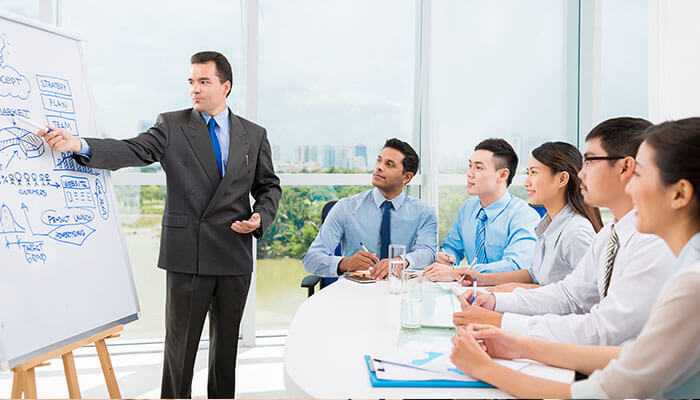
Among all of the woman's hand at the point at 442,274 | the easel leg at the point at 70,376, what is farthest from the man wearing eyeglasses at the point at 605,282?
the easel leg at the point at 70,376

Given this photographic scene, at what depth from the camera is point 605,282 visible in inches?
76.2

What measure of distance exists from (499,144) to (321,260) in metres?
1.13

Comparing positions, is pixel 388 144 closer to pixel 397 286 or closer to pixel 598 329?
pixel 397 286

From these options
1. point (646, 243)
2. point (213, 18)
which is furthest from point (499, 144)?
point (213, 18)

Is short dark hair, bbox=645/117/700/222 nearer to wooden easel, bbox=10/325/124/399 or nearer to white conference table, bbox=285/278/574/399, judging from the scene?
white conference table, bbox=285/278/574/399

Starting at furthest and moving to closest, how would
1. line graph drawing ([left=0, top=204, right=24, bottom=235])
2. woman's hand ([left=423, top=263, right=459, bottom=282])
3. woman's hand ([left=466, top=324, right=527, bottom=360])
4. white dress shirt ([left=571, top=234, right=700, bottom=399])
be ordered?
1. woman's hand ([left=423, top=263, right=459, bottom=282])
2. line graph drawing ([left=0, top=204, right=24, bottom=235])
3. woman's hand ([left=466, top=324, right=527, bottom=360])
4. white dress shirt ([left=571, top=234, right=700, bottom=399])

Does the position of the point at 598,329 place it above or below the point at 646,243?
below

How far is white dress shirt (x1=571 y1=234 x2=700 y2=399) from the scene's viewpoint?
1.30 metres

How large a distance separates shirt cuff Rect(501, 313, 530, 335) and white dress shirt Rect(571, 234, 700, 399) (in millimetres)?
435

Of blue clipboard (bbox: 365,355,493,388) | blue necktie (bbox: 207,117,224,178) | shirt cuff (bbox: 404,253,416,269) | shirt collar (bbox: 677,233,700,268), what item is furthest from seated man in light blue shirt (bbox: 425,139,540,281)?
blue clipboard (bbox: 365,355,493,388)

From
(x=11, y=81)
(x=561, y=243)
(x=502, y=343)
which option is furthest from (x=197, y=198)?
(x=502, y=343)

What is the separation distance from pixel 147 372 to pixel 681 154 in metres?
3.35

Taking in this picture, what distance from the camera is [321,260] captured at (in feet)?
10.6

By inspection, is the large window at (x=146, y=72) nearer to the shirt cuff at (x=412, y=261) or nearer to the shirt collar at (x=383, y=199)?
the shirt collar at (x=383, y=199)
